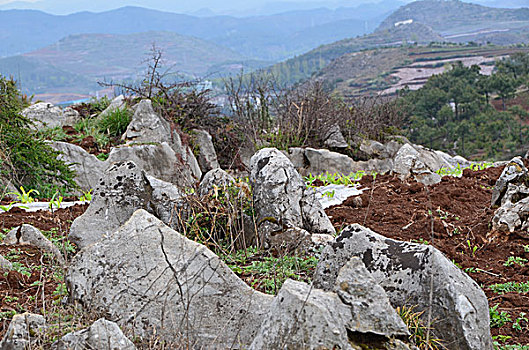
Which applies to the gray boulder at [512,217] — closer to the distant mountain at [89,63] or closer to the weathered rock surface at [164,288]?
the weathered rock surface at [164,288]

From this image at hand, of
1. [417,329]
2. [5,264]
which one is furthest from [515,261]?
[5,264]

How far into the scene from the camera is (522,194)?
4.87 metres

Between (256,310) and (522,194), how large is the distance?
3.30 meters

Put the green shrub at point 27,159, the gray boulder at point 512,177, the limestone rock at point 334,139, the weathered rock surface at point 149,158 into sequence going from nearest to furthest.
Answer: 1. the gray boulder at point 512,177
2. the green shrub at point 27,159
3. the weathered rock surface at point 149,158
4. the limestone rock at point 334,139

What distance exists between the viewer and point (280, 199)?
4309mm

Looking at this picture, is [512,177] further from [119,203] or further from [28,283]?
[28,283]

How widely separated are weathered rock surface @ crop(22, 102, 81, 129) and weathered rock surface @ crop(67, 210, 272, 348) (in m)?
8.59


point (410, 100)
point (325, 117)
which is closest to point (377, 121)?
point (325, 117)

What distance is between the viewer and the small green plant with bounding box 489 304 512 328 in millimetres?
3111

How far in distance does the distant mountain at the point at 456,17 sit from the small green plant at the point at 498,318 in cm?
15943

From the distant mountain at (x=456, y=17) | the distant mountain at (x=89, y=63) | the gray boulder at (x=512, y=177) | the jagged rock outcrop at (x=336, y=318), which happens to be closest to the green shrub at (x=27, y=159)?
the gray boulder at (x=512, y=177)

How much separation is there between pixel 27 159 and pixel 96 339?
563 cm

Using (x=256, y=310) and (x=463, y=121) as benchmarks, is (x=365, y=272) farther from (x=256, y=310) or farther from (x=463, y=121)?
(x=463, y=121)

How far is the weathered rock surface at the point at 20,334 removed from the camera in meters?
2.25
